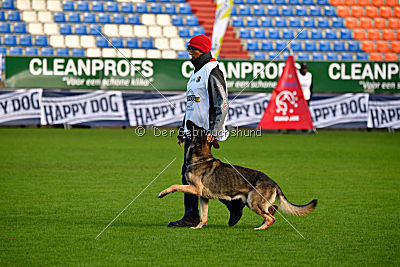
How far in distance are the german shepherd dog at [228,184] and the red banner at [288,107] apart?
14.5m

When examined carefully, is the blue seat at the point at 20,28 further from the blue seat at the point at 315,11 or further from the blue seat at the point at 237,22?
the blue seat at the point at 315,11

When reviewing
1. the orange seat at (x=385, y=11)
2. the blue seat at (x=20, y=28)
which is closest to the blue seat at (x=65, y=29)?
the blue seat at (x=20, y=28)

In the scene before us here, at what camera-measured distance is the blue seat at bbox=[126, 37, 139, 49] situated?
2809cm

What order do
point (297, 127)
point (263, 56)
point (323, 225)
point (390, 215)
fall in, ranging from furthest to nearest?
point (263, 56), point (297, 127), point (390, 215), point (323, 225)

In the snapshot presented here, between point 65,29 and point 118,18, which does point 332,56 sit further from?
point 65,29

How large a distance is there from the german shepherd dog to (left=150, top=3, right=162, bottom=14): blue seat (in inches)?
920

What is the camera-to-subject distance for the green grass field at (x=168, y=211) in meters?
5.95

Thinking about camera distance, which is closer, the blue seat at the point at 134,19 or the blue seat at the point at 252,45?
the blue seat at the point at 134,19

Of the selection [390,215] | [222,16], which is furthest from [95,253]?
[222,16]

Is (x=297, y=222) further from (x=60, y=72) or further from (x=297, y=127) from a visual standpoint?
(x=60, y=72)

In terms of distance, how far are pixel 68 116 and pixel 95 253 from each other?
17.7 meters

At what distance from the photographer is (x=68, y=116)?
2320 cm

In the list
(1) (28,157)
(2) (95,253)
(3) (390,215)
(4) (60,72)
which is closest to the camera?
(2) (95,253)

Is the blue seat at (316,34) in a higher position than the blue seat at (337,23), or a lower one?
lower
